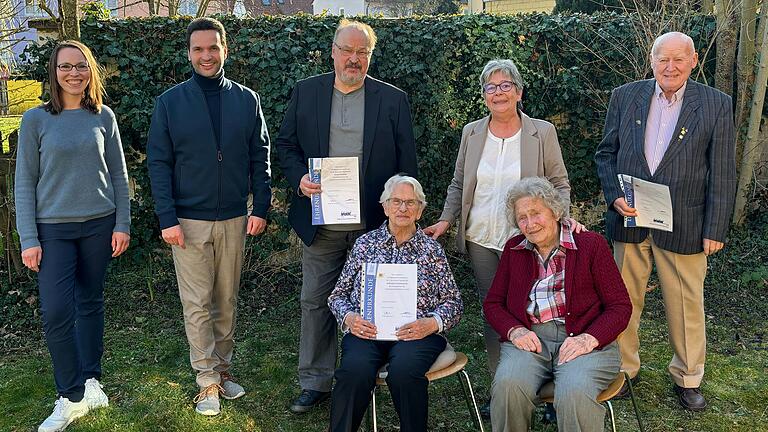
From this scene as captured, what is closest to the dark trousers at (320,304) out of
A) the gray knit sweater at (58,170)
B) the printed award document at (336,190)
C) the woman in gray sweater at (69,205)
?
the printed award document at (336,190)

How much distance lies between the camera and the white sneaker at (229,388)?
13.0 ft

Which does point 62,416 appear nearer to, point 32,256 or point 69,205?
point 32,256

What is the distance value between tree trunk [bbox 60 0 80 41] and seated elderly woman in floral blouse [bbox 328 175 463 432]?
3444 mm

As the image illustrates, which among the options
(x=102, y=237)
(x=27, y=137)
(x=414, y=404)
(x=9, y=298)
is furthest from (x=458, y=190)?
(x=9, y=298)

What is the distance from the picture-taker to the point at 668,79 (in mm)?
3541

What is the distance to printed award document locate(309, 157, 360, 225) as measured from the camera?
3516 mm

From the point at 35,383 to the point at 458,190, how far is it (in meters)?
Result: 2.94

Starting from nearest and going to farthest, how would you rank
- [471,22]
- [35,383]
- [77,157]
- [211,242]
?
[77,157] → [211,242] → [35,383] → [471,22]

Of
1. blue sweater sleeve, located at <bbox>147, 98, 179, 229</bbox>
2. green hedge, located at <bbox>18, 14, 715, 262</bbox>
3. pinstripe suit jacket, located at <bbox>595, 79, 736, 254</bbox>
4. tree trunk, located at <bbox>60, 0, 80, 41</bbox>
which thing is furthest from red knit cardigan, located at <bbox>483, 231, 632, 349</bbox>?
tree trunk, located at <bbox>60, 0, 80, 41</bbox>

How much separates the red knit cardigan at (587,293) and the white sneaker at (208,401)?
169 cm

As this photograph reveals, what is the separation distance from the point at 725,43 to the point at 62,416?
6063 millimetres

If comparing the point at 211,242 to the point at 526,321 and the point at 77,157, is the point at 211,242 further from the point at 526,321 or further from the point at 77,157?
the point at 526,321

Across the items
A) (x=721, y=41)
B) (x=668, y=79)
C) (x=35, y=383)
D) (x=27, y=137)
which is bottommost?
(x=35, y=383)

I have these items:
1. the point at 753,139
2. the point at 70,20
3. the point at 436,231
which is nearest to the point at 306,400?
the point at 436,231
